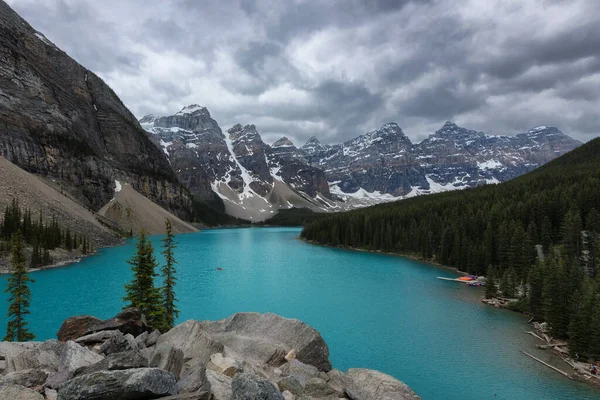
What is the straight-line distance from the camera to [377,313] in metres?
43.9

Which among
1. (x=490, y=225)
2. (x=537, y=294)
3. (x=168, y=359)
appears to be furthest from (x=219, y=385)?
(x=490, y=225)

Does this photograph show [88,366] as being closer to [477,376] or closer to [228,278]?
[477,376]

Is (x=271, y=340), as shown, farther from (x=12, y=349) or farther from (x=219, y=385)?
(x=12, y=349)

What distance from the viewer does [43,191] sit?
11556cm

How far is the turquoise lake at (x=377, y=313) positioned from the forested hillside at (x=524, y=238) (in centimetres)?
478

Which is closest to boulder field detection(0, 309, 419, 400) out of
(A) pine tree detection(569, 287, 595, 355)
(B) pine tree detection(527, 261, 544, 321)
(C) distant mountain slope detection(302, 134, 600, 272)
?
(A) pine tree detection(569, 287, 595, 355)

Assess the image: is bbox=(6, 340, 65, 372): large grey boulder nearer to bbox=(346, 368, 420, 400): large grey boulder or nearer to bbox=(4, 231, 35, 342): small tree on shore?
bbox=(346, 368, 420, 400): large grey boulder

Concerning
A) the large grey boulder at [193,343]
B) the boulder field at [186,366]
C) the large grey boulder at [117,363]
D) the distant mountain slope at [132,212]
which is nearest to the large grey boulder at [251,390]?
the boulder field at [186,366]

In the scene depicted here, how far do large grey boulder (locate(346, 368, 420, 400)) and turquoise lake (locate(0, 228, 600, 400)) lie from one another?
12.1 meters

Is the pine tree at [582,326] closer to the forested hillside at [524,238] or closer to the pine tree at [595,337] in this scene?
the forested hillside at [524,238]

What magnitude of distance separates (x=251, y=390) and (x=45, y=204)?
12232 centimetres

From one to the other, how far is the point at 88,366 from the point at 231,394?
4.28m

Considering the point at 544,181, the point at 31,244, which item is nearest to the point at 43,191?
the point at 31,244

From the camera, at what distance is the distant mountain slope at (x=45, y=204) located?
100019 millimetres
